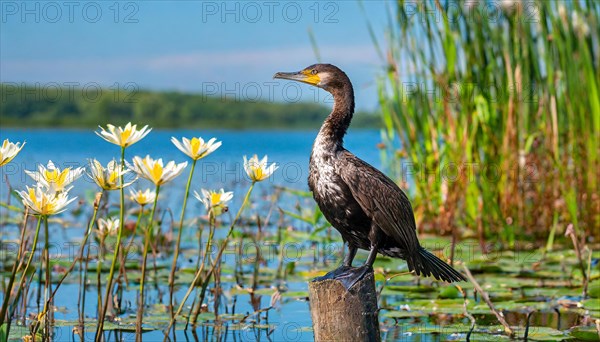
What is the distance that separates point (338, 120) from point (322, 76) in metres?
0.24

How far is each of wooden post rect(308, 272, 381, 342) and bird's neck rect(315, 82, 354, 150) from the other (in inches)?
22.0

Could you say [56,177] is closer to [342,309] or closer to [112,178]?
[112,178]

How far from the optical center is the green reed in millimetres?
7293

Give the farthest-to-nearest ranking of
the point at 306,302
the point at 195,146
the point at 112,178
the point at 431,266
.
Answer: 1. the point at 306,302
2. the point at 431,266
3. the point at 195,146
4. the point at 112,178

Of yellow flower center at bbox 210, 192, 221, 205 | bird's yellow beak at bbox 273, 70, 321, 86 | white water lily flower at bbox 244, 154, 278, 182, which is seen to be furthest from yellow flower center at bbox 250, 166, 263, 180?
bird's yellow beak at bbox 273, 70, 321, 86

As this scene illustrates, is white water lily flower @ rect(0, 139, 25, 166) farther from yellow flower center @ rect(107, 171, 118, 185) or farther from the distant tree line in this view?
the distant tree line

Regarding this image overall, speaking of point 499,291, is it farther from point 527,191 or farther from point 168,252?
point 168,252

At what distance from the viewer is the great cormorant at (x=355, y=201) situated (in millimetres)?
3637

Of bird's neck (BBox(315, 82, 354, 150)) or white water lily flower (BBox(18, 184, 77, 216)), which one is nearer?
white water lily flower (BBox(18, 184, 77, 216))

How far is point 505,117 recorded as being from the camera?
743 centimetres

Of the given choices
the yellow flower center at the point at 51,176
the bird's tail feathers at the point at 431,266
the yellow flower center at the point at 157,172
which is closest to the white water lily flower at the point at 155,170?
the yellow flower center at the point at 157,172

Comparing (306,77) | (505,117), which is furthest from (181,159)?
(306,77)

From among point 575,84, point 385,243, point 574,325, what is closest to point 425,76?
point 575,84

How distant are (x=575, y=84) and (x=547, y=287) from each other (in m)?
2.14
